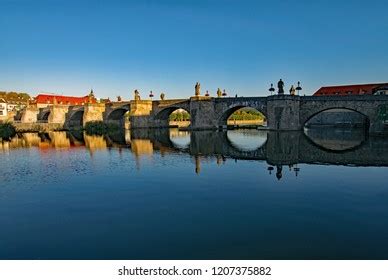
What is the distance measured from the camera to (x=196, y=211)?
1022 cm

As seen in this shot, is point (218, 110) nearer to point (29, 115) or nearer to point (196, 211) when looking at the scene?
point (196, 211)

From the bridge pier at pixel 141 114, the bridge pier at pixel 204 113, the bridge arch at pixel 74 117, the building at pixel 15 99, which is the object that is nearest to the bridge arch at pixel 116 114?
the bridge pier at pixel 141 114

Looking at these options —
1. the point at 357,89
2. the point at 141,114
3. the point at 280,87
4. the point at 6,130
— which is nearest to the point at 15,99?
the point at 6,130

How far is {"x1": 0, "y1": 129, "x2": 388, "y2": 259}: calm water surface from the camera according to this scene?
7.48 m

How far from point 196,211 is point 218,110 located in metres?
42.6

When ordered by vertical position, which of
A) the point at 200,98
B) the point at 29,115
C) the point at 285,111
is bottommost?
the point at 285,111

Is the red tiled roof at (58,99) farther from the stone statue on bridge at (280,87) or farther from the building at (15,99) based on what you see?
the stone statue on bridge at (280,87)

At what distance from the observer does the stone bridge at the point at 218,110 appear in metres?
39.5

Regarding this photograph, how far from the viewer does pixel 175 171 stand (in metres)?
17.4

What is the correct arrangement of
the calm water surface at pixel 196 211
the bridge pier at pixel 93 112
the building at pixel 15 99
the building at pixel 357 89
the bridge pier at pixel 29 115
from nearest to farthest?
the calm water surface at pixel 196 211
the building at pixel 357 89
the bridge pier at pixel 93 112
the bridge pier at pixel 29 115
the building at pixel 15 99

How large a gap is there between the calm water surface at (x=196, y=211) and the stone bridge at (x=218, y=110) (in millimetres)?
23380

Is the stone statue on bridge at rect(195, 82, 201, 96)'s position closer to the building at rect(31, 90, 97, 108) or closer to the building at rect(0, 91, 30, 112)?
the building at rect(31, 90, 97, 108)

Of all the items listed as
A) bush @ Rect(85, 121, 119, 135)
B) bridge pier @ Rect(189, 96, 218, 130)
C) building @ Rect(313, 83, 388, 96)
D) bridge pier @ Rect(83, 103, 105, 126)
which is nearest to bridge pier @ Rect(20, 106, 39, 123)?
bridge pier @ Rect(83, 103, 105, 126)

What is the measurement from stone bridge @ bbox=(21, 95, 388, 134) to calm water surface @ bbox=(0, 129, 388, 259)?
23.4 metres
